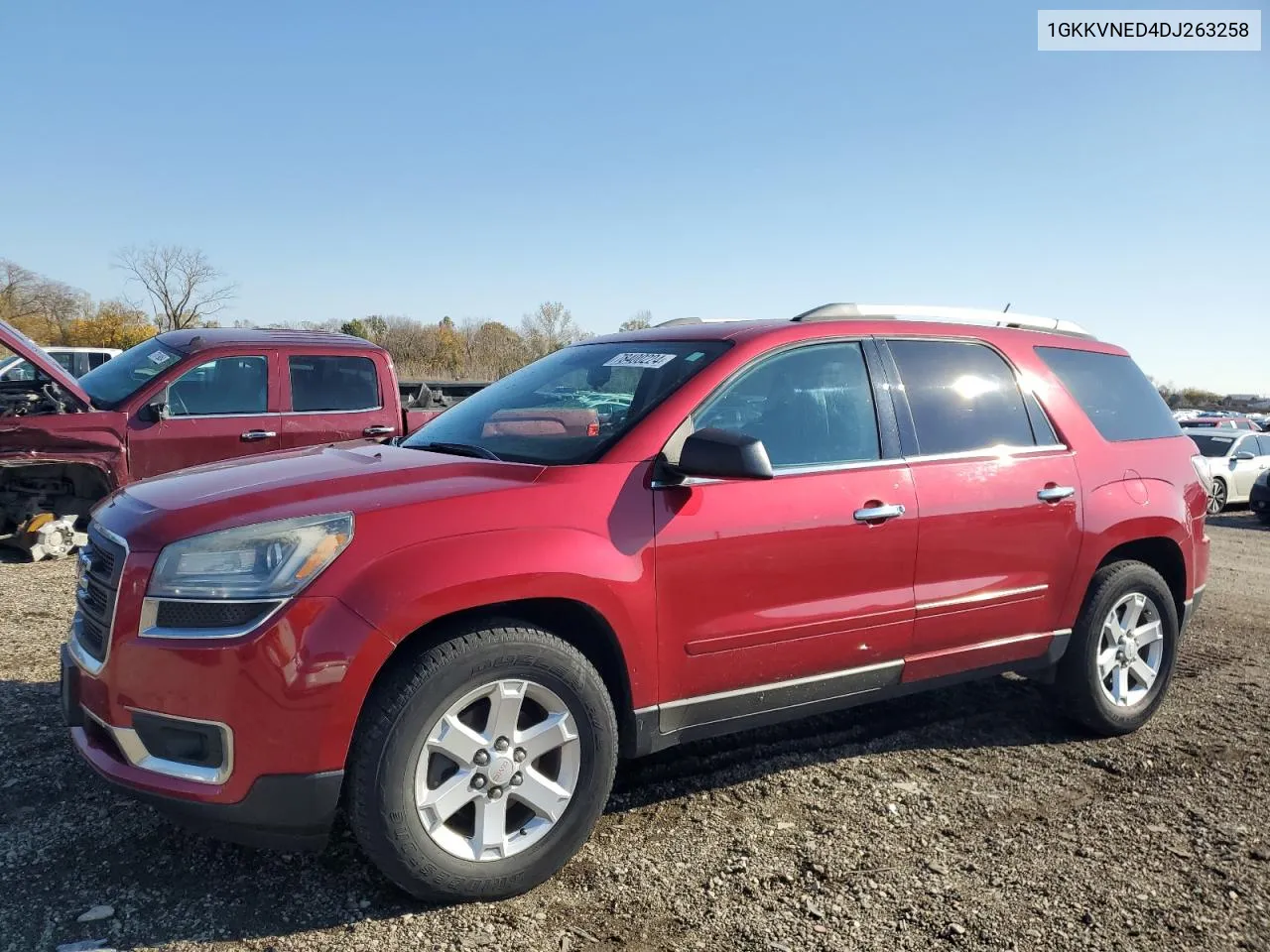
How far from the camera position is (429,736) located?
8.47 ft

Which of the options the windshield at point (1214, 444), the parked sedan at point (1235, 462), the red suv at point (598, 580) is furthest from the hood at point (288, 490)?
the windshield at point (1214, 444)

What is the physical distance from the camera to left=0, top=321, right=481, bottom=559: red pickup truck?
6.76 metres

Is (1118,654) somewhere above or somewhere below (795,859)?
above

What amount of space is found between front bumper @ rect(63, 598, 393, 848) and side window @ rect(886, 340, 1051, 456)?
237cm

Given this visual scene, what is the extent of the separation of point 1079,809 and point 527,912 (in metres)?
2.20

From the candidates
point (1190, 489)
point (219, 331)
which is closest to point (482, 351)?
point (219, 331)

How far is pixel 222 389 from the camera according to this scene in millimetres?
7246

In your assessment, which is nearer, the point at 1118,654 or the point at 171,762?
the point at 171,762

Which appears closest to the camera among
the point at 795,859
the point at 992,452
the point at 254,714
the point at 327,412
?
the point at 254,714

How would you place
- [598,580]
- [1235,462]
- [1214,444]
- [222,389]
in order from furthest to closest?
1. [1214,444]
2. [1235,462]
3. [222,389]
4. [598,580]

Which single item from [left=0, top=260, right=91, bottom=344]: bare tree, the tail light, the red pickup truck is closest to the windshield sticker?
the tail light

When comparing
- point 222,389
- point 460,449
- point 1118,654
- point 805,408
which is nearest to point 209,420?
point 222,389

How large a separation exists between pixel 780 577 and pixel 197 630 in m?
1.86

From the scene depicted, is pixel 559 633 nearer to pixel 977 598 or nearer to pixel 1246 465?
pixel 977 598
